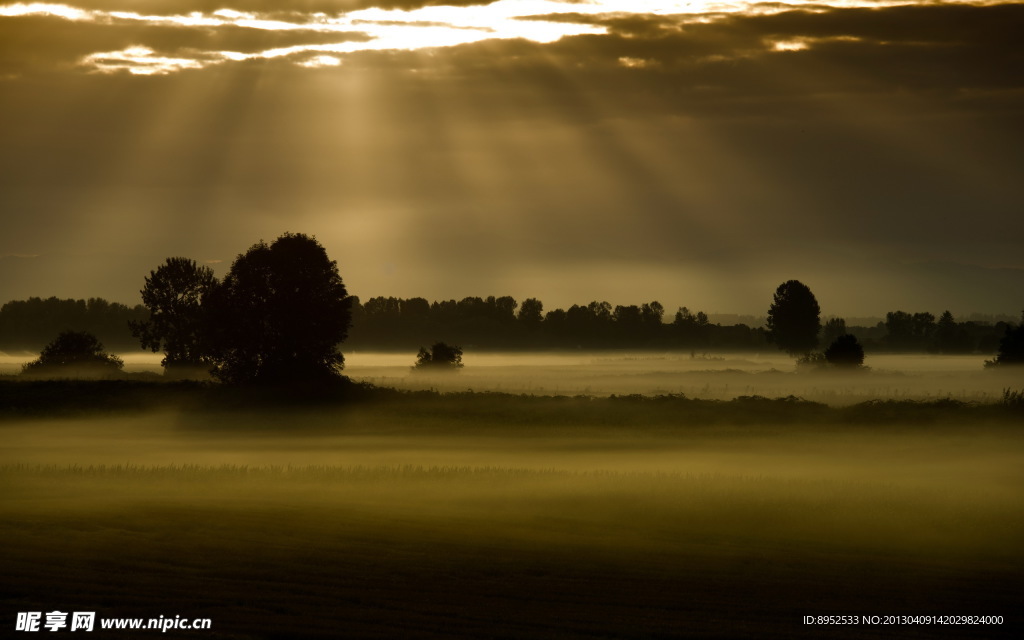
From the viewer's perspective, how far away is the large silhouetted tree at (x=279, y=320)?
82.1 meters

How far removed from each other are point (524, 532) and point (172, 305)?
286ft

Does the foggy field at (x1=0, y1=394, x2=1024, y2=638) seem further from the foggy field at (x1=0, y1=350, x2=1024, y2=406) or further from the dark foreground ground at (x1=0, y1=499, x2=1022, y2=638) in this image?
the foggy field at (x1=0, y1=350, x2=1024, y2=406)

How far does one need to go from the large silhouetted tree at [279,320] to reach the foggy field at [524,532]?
875 inches

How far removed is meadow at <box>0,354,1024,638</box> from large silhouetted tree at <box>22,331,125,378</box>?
2678 cm

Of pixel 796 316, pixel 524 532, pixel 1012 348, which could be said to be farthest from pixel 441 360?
pixel 524 532

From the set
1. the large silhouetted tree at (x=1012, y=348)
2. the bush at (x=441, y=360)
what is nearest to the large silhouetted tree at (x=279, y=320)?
the bush at (x=441, y=360)

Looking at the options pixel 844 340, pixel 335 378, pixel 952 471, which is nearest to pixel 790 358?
pixel 844 340

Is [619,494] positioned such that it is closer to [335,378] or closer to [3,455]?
[3,455]

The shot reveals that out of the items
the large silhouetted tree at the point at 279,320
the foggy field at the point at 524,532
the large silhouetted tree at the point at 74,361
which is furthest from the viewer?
the large silhouetted tree at the point at 74,361

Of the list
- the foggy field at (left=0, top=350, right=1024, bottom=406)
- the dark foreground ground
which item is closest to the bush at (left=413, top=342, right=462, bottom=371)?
the foggy field at (left=0, top=350, right=1024, bottom=406)

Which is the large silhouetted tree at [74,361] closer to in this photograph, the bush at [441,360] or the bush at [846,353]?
the bush at [441,360]

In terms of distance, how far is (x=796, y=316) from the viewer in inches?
6240

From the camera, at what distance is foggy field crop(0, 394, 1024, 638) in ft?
69.9

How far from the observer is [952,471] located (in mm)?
46438
